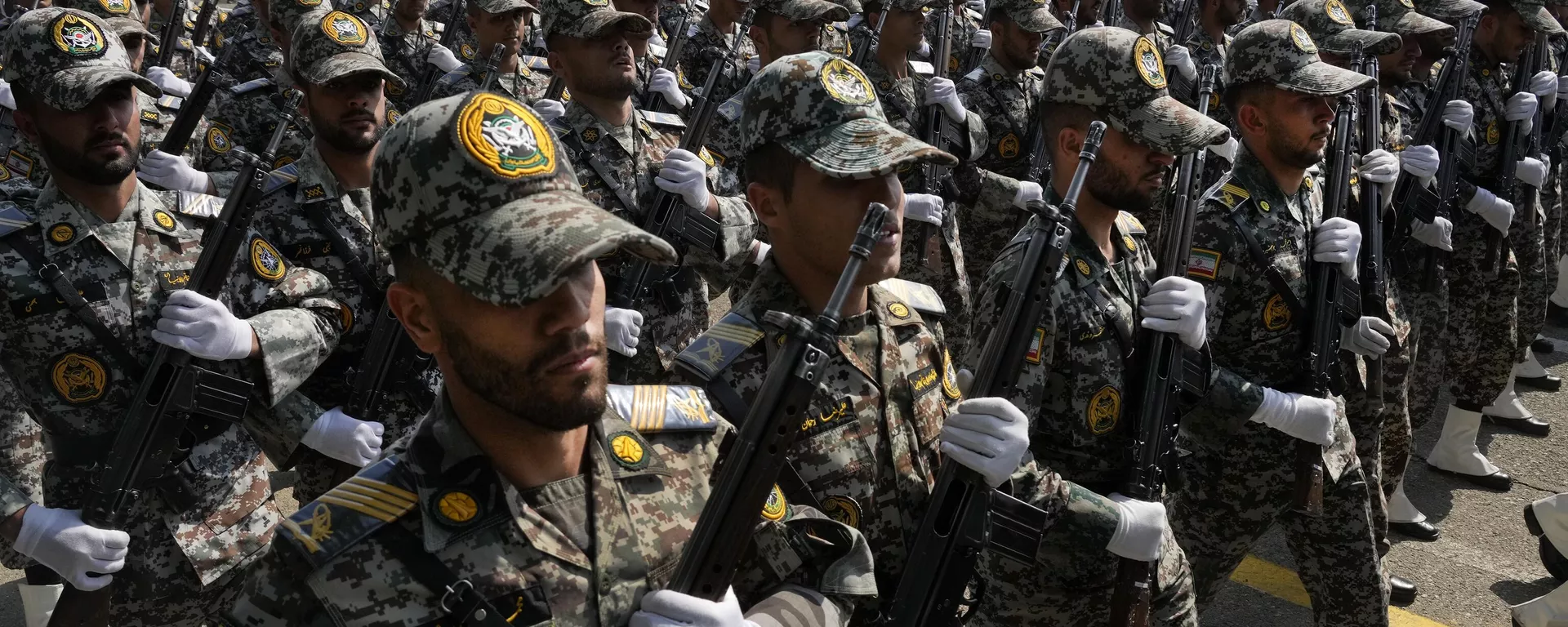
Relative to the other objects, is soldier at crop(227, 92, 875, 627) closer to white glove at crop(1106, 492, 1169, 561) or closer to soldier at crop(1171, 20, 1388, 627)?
white glove at crop(1106, 492, 1169, 561)

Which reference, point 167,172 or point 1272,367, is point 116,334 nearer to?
point 167,172

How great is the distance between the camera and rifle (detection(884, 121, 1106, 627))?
291 cm

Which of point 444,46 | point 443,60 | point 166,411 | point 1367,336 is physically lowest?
point 444,46

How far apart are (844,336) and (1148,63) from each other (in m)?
1.69

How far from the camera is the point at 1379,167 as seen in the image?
17.5ft

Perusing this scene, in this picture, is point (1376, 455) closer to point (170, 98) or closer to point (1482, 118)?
point (1482, 118)

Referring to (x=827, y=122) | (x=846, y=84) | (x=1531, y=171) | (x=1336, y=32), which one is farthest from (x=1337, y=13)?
(x=827, y=122)

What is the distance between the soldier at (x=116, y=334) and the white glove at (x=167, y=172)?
72.1 inches

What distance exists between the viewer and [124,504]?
3.75 metres

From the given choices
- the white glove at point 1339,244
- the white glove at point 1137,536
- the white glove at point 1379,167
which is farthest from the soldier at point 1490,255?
the white glove at point 1137,536

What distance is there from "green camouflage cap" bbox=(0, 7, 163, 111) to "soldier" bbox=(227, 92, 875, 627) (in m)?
2.37

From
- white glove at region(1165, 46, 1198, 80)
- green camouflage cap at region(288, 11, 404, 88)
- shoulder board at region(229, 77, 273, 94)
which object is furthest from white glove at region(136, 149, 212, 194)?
white glove at region(1165, 46, 1198, 80)

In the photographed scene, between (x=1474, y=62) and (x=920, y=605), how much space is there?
6.77m

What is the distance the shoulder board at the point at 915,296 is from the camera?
3.20 m
